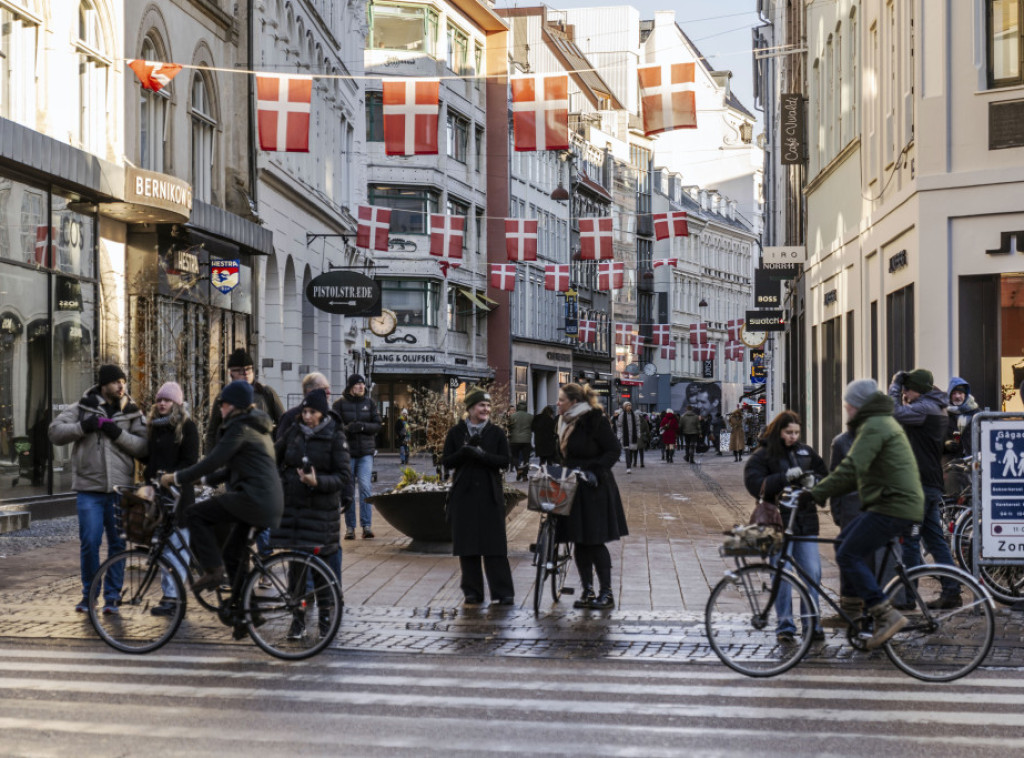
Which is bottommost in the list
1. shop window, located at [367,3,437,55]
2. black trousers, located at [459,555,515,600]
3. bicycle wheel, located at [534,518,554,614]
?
black trousers, located at [459,555,515,600]

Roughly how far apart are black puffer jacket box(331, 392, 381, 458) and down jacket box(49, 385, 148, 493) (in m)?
6.15

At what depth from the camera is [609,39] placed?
103 meters

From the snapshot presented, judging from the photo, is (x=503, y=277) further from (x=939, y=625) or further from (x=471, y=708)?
(x=471, y=708)

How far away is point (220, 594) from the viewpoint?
10.6 meters

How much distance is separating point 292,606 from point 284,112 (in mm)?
13508

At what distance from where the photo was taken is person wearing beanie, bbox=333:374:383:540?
18266 millimetres

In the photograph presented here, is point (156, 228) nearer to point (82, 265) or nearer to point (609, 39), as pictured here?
point (82, 265)

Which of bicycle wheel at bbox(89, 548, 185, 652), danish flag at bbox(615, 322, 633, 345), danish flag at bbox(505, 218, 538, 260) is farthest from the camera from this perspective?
danish flag at bbox(615, 322, 633, 345)

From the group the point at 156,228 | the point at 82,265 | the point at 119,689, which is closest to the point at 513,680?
the point at 119,689

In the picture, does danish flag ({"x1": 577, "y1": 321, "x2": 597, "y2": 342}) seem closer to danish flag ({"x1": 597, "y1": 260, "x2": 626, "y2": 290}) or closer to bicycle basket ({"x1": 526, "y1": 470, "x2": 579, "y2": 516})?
danish flag ({"x1": 597, "y1": 260, "x2": 626, "y2": 290})

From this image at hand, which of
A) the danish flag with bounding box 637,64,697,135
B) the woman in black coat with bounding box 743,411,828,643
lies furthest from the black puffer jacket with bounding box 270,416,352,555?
the danish flag with bounding box 637,64,697,135

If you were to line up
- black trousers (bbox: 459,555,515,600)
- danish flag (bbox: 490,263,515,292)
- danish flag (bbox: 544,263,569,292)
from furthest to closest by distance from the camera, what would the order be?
1. danish flag (bbox: 544,263,569,292)
2. danish flag (bbox: 490,263,515,292)
3. black trousers (bbox: 459,555,515,600)

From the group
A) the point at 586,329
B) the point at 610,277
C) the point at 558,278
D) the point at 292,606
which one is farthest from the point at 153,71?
the point at 586,329

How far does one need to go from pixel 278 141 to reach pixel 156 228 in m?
3.88
